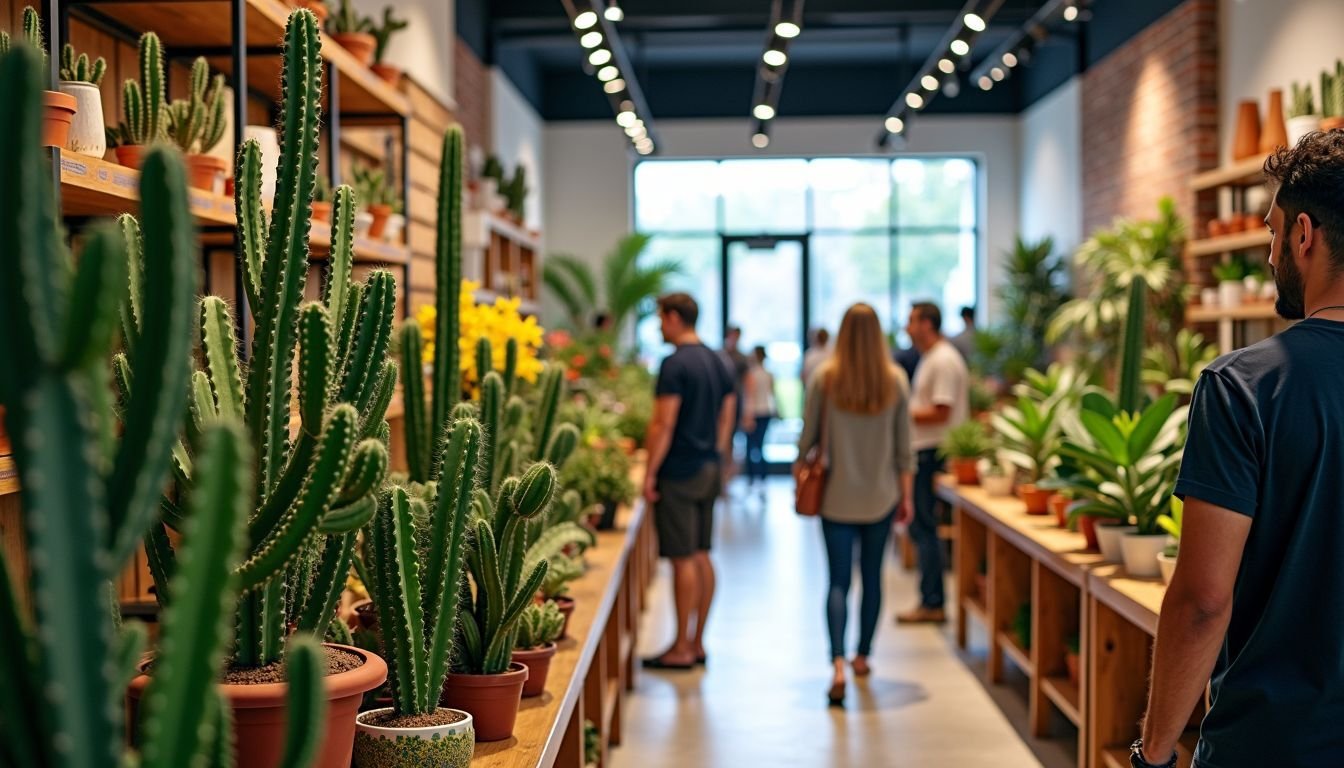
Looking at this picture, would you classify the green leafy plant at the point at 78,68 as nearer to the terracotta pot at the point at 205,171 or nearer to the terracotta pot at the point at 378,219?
the terracotta pot at the point at 205,171

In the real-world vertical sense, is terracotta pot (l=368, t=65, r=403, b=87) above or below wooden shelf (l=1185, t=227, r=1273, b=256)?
above

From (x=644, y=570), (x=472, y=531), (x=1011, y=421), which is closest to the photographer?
(x=472, y=531)

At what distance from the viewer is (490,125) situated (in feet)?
36.3

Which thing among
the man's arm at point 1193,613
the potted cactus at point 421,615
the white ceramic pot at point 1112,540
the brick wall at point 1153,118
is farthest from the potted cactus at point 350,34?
the brick wall at point 1153,118

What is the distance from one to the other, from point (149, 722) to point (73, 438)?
0.23 m

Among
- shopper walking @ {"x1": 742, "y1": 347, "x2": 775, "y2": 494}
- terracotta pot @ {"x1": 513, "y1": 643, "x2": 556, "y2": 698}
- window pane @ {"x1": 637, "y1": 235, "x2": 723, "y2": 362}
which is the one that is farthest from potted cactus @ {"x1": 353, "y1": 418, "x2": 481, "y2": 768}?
window pane @ {"x1": 637, "y1": 235, "x2": 723, "y2": 362}

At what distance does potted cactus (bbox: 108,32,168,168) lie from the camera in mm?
2660

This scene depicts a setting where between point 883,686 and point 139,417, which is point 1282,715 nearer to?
point 139,417

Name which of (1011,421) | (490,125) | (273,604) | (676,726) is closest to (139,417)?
(273,604)

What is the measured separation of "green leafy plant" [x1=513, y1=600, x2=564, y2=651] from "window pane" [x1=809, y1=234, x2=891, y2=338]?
12.3m

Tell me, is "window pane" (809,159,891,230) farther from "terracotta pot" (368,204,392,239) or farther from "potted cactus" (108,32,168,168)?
"potted cactus" (108,32,168,168)

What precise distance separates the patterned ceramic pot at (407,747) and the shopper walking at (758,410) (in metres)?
10.4

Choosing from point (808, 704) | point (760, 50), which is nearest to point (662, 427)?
point (808, 704)

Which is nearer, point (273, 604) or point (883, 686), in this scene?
point (273, 604)
